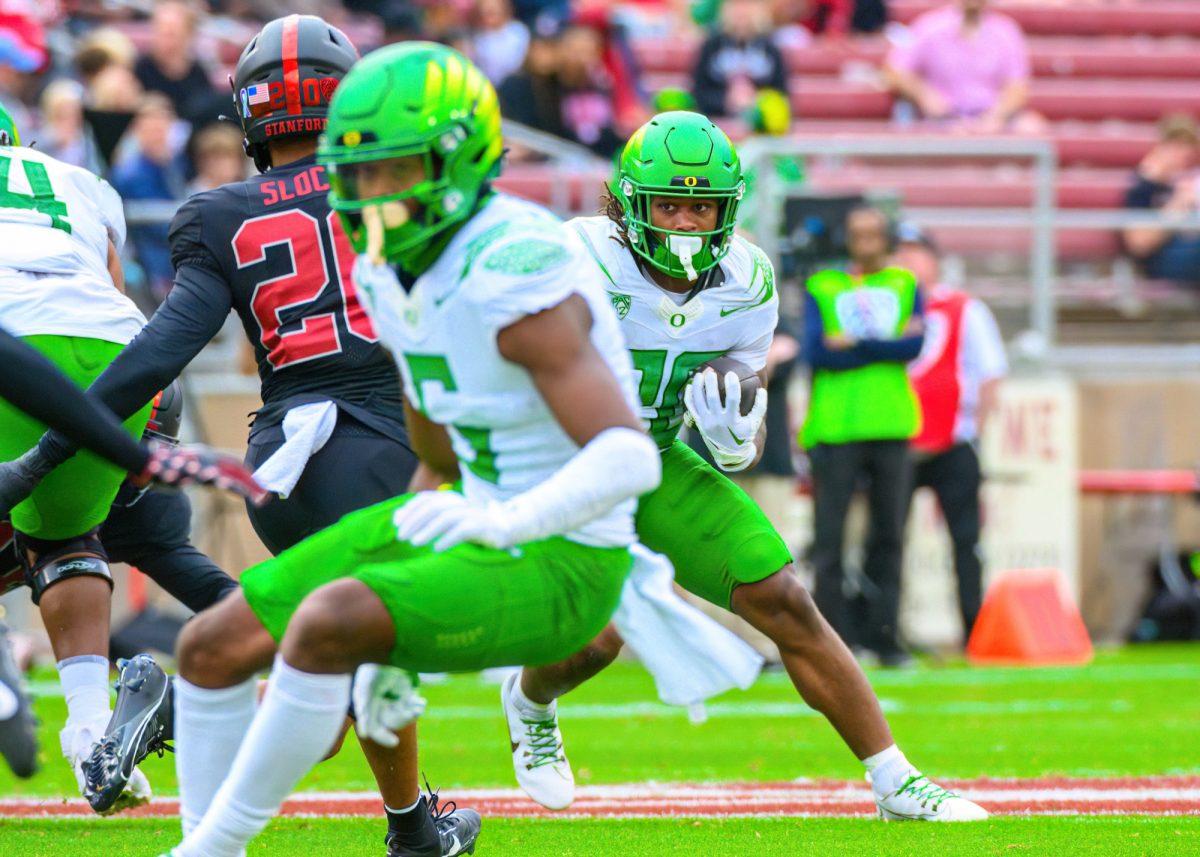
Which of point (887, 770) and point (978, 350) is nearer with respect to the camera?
point (887, 770)

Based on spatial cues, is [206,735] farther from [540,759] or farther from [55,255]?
[55,255]

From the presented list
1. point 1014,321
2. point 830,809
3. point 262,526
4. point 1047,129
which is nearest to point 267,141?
point 262,526

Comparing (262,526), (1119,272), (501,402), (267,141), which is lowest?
(1119,272)

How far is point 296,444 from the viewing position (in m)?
4.31

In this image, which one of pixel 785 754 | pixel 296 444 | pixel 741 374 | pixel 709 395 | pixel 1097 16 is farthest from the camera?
pixel 1097 16

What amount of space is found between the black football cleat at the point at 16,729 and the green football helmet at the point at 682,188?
83.6 inches

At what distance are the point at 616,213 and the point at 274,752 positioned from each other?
215cm

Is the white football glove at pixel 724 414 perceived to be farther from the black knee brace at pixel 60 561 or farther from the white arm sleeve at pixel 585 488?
the black knee brace at pixel 60 561

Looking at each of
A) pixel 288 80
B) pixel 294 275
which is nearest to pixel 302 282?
pixel 294 275

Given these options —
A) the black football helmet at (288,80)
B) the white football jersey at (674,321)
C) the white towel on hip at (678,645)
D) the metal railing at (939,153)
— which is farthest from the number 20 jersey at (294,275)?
the metal railing at (939,153)

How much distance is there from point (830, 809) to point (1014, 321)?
23.6 ft

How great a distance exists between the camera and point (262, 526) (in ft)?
14.7

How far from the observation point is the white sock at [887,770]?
481cm

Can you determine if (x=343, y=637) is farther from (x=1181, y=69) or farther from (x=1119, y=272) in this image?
(x=1181, y=69)
